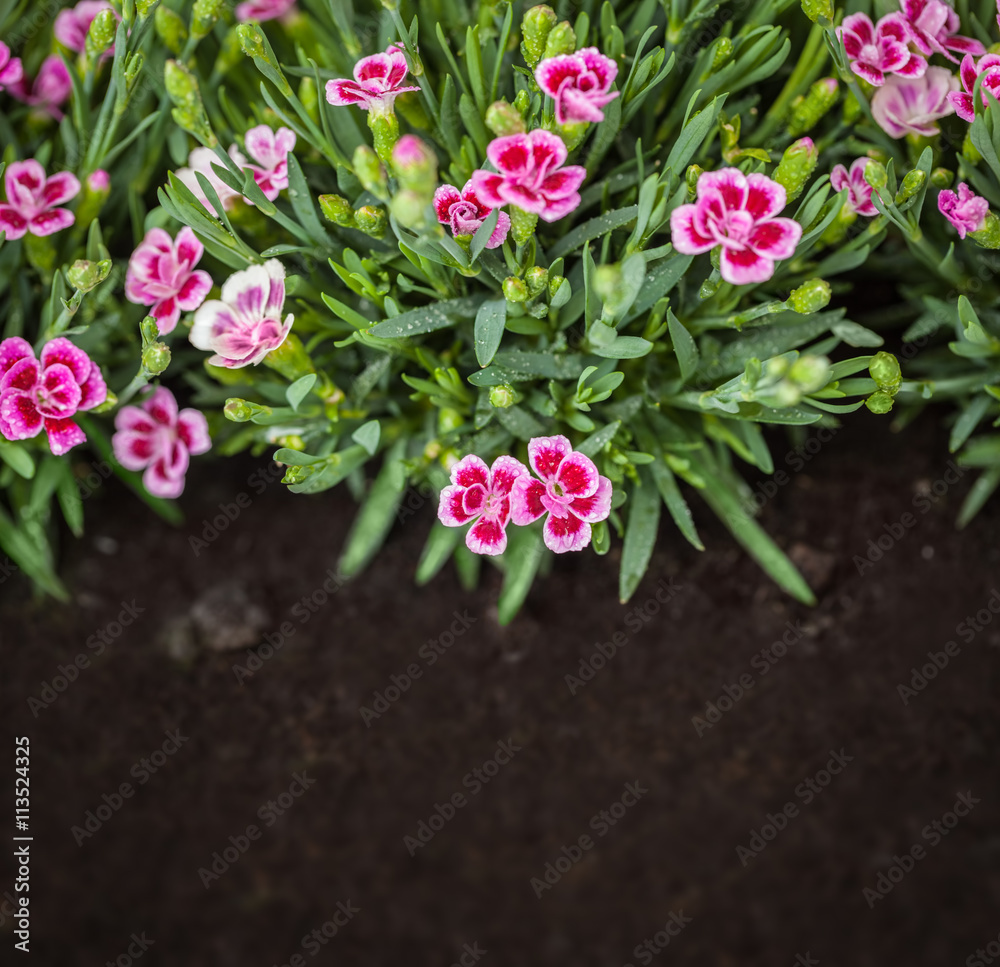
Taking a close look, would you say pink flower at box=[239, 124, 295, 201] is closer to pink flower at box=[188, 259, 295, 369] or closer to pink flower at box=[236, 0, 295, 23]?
pink flower at box=[188, 259, 295, 369]

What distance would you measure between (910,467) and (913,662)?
414 mm

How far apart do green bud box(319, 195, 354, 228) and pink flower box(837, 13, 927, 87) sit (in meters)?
0.81

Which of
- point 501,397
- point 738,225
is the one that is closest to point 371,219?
point 501,397

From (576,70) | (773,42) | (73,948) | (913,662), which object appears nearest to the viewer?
(576,70)

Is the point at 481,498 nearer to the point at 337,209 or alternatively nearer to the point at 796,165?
the point at 337,209

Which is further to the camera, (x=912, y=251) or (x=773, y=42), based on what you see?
(x=912, y=251)

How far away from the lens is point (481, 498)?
4.14ft

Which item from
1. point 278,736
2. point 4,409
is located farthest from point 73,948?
point 4,409

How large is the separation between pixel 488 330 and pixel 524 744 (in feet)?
3.23

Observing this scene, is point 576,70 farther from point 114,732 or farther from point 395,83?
point 114,732

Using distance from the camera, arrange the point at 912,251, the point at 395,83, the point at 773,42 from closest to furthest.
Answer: the point at 395,83 → the point at 773,42 → the point at 912,251

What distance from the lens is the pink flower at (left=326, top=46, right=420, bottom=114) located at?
1277 mm

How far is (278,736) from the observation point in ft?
6.40

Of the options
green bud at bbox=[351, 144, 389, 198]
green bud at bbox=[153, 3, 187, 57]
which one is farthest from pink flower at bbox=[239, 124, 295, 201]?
green bud at bbox=[351, 144, 389, 198]
